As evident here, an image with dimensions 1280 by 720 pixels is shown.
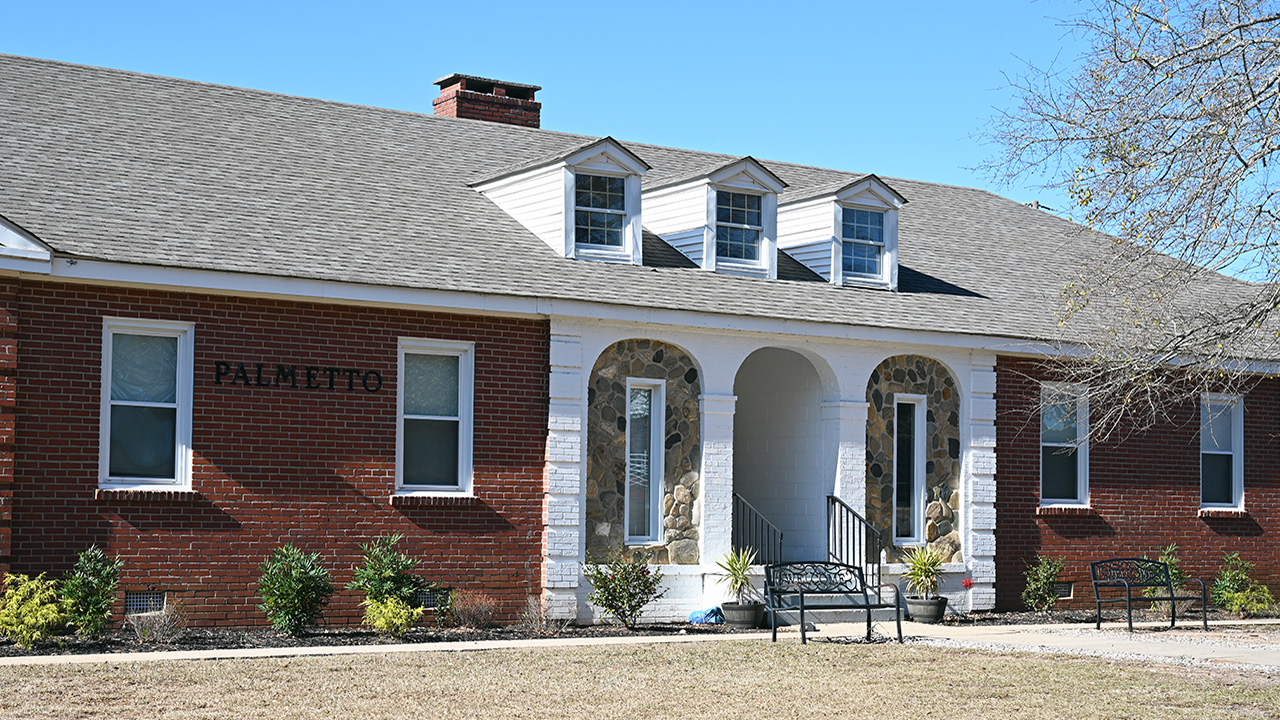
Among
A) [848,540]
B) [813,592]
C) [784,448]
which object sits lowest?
[813,592]

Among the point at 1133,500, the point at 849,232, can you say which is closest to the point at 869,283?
the point at 849,232

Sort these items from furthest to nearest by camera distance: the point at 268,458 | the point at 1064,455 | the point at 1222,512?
1. the point at 1222,512
2. the point at 1064,455
3. the point at 268,458

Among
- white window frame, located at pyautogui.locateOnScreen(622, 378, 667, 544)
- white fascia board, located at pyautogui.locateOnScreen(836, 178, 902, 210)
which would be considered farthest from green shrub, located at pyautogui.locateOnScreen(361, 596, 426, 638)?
white fascia board, located at pyautogui.locateOnScreen(836, 178, 902, 210)

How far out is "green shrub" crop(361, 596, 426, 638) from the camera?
1488 centimetres

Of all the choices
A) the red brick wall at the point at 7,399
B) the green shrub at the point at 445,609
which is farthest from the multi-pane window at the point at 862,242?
the red brick wall at the point at 7,399

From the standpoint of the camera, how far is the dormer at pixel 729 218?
1908 cm

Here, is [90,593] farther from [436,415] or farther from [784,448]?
[784,448]

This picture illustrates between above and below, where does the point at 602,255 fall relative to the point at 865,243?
below

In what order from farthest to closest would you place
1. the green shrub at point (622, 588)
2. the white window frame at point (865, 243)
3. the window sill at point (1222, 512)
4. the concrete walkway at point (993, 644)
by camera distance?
the window sill at point (1222, 512) < the white window frame at point (865, 243) < the green shrub at point (622, 588) < the concrete walkway at point (993, 644)

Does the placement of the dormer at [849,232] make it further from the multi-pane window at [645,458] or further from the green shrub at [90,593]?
the green shrub at [90,593]

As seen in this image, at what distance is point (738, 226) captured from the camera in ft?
63.5

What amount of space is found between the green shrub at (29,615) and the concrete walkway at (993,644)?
0.55 m

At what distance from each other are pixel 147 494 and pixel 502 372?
13.4ft

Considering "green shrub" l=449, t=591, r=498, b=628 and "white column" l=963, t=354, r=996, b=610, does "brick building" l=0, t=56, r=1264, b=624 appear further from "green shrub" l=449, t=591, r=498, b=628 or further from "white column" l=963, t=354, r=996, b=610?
"green shrub" l=449, t=591, r=498, b=628
